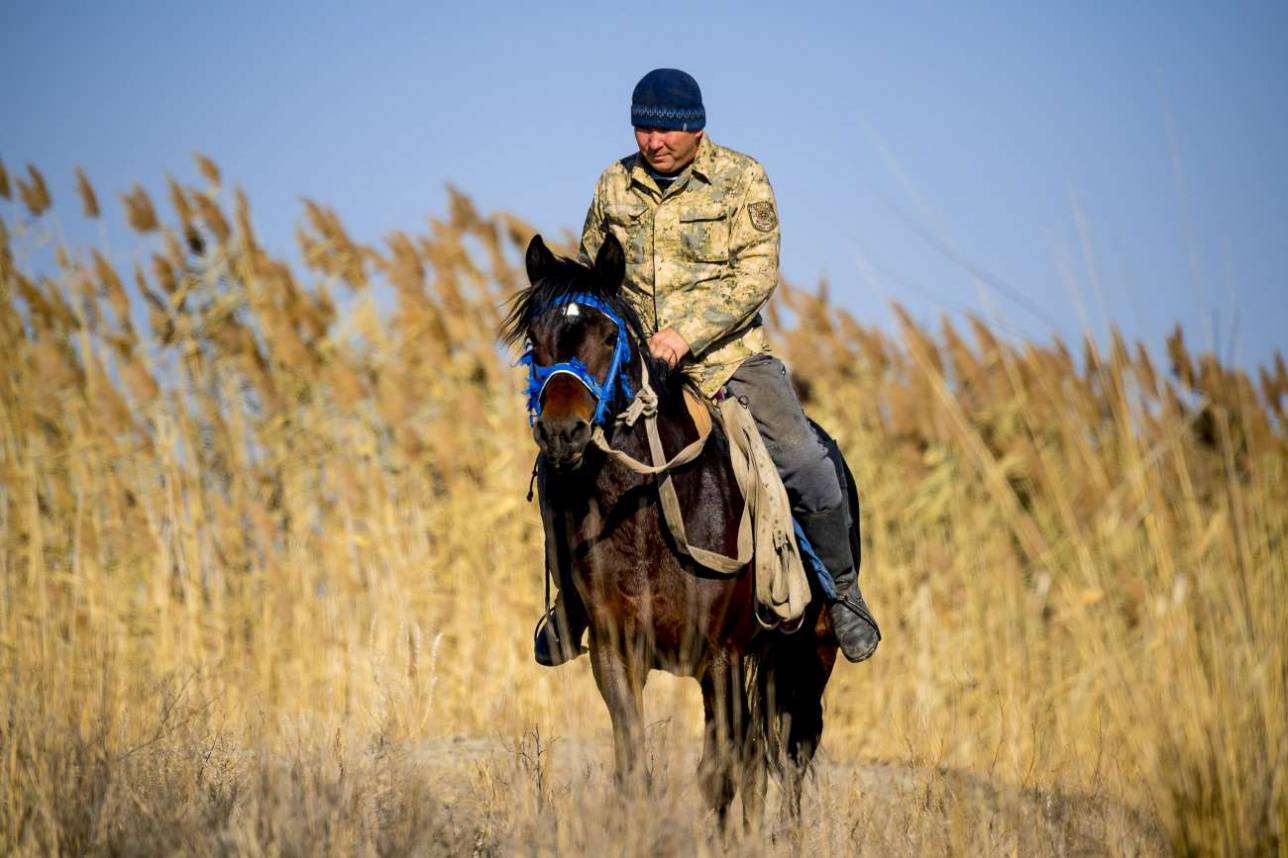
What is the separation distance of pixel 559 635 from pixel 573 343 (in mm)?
1345

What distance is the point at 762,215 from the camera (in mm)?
5363

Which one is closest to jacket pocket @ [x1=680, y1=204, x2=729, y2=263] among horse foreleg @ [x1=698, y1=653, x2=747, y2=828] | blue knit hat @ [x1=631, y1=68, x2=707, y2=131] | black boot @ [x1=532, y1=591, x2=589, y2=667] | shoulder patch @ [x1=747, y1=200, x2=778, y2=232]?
shoulder patch @ [x1=747, y1=200, x2=778, y2=232]

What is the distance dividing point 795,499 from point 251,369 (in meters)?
5.18

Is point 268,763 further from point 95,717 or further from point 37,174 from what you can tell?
point 37,174

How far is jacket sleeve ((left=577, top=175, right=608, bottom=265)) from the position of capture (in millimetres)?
5539

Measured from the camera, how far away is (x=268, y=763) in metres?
4.27

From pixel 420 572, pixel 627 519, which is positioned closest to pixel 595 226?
pixel 627 519

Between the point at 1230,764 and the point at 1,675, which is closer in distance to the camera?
the point at 1230,764

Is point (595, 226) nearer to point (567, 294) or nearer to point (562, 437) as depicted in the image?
point (567, 294)

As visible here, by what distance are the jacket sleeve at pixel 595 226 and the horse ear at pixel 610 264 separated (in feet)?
2.08

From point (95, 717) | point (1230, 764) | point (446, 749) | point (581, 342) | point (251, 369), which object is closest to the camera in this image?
point (1230, 764)

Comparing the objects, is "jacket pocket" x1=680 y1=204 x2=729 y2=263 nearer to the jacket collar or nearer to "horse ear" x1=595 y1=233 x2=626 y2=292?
the jacket collar

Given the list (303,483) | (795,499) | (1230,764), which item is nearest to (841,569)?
(795,499)

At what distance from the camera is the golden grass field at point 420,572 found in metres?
4.58
